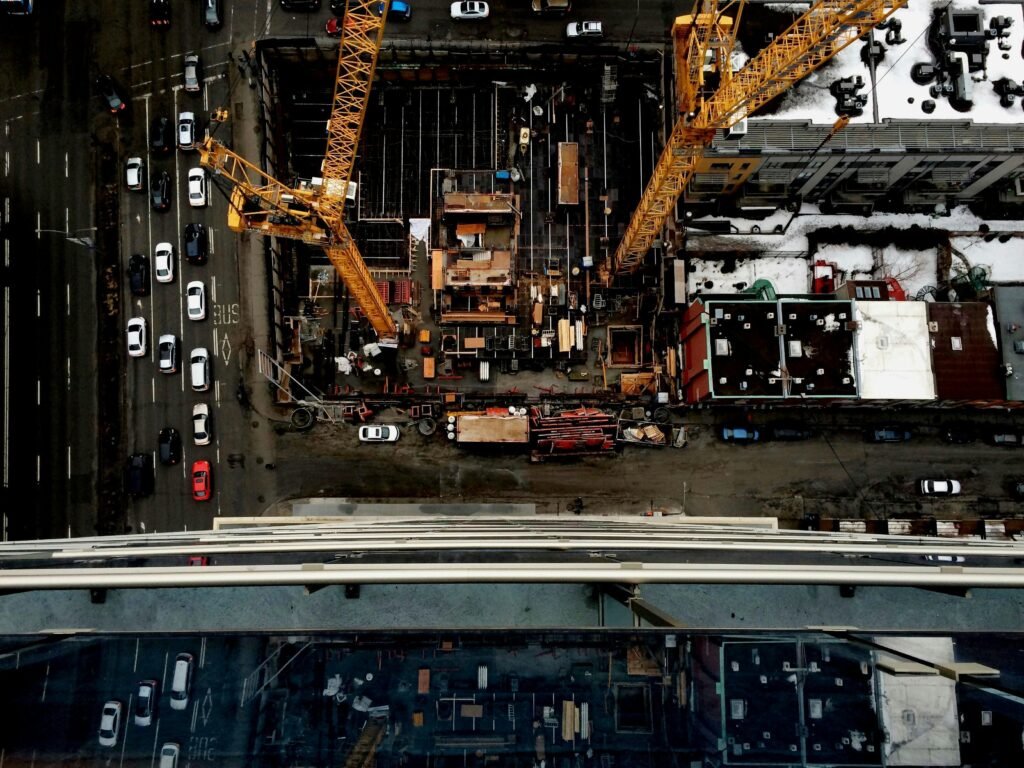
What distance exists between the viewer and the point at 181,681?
821 inches

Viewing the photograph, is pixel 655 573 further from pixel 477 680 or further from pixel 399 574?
pixel 399 574

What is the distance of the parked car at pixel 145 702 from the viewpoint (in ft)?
66.9

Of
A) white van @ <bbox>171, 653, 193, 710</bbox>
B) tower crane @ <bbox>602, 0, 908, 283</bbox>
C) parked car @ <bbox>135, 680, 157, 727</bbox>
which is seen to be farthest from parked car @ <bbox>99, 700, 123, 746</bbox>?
tower crane @ <bbox>602, 0, 908, 283</bbox>

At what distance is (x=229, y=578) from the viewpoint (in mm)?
22484

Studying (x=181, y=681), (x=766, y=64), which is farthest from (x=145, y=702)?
(x=766, y=64)

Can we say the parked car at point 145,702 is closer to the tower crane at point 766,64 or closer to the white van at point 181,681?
the white van at point 181,681

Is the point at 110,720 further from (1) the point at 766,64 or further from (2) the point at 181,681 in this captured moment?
(1) the point at 766,64

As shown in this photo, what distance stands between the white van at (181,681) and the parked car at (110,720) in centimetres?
173

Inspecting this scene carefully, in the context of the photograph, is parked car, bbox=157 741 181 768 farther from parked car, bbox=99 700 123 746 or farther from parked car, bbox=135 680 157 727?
parked car, bbox=99 700 123 746

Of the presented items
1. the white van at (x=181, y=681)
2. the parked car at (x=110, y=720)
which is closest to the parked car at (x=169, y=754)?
the white van at (x=181, y=681)

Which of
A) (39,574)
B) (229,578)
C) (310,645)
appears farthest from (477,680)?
(39,574)

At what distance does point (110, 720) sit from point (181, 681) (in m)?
2.46

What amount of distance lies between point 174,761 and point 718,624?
19056mm

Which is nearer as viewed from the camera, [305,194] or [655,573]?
[655,573]
